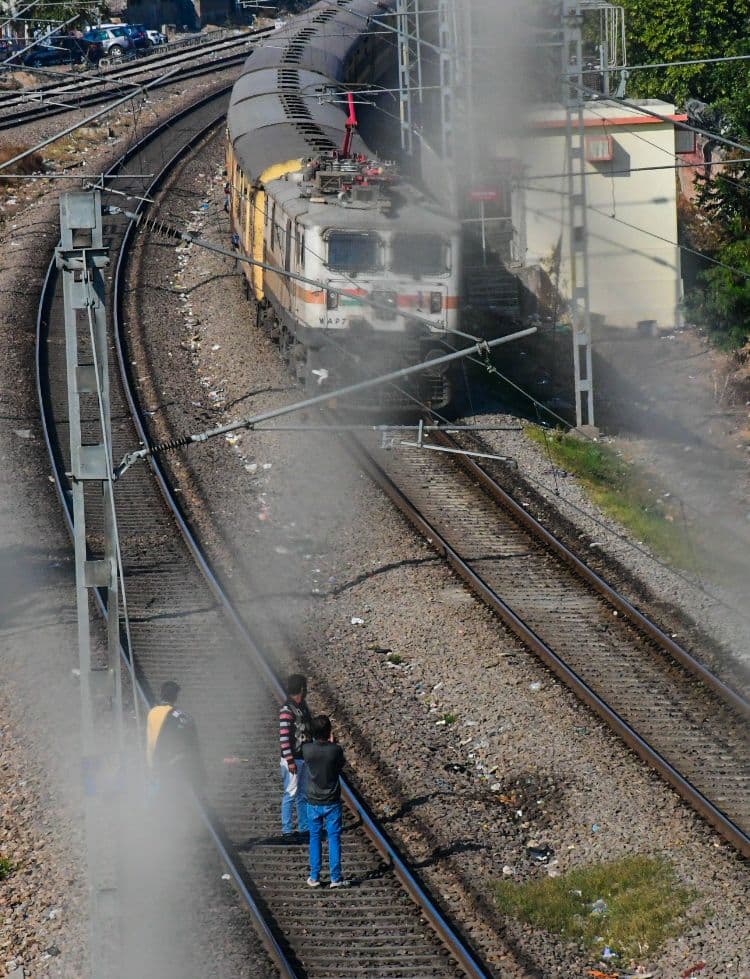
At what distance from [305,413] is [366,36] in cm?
1999

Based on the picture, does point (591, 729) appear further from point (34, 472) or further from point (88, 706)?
point (34, 472)

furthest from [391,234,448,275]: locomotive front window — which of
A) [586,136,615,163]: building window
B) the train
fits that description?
[586,136,615,163]: building window

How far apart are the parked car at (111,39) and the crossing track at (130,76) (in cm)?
129

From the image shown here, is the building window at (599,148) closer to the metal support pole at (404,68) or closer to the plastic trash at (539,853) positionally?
the metal support pole at (404,68)

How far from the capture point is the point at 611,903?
10.5 m

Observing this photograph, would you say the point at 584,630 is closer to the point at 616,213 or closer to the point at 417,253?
the point at 417,253

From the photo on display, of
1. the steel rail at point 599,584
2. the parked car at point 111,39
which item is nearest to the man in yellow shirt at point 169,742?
the steel rail at point 599,584

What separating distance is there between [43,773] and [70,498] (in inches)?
287

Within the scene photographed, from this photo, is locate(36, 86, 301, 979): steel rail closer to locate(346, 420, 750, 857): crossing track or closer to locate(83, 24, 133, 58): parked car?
locate(346, 420, 750, 857): crossing track

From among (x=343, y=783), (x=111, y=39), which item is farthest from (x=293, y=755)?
(x=111, y=39)

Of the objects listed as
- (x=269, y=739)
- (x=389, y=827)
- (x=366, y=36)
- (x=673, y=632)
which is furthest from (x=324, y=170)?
(x=366, y=36)

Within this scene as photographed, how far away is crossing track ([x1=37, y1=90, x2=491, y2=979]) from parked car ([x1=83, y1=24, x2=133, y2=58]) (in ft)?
124

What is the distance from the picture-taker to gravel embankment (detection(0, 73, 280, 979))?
32.7 ft

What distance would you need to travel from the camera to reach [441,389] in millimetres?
21469
